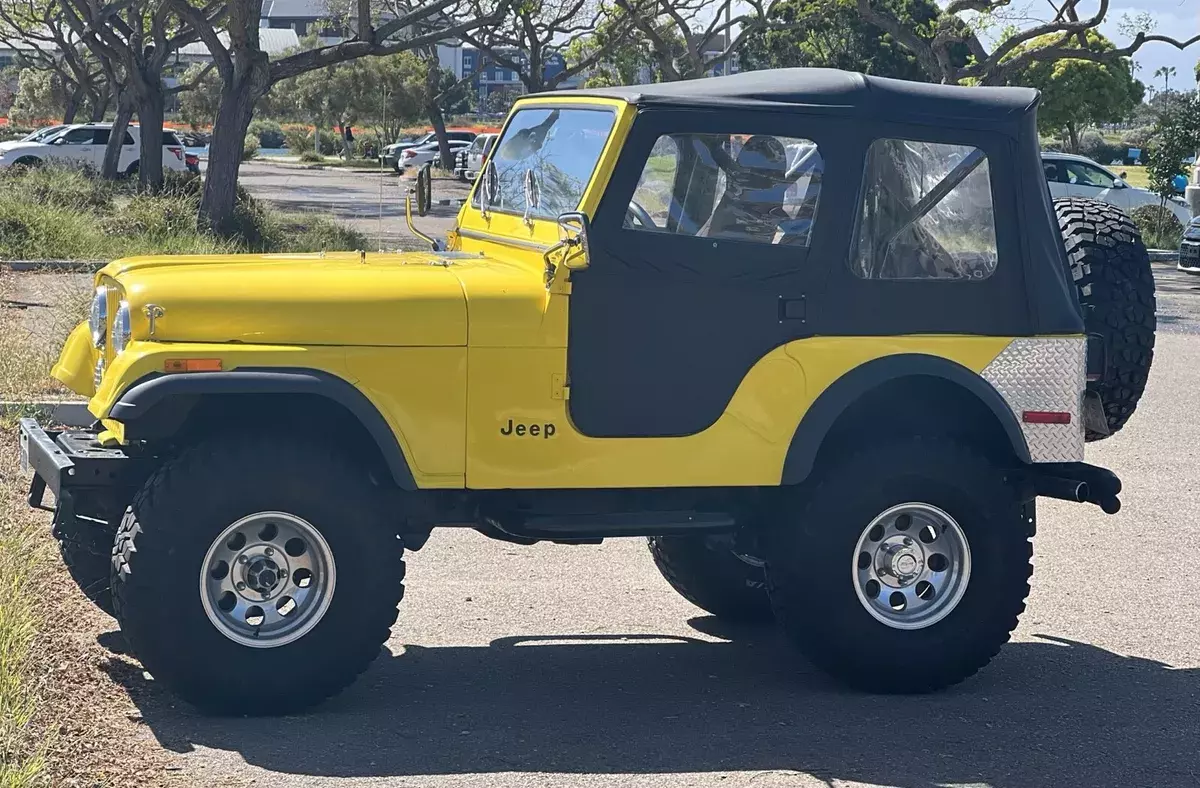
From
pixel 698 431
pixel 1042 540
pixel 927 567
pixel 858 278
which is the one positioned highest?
pixel 858 278

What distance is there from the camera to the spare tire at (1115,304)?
6.01 metres

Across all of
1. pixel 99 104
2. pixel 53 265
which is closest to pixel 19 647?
pixel 53 265

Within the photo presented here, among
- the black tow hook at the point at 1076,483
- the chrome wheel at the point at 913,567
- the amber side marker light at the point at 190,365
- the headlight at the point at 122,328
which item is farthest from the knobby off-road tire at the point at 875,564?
the headlight at the point at 122,328

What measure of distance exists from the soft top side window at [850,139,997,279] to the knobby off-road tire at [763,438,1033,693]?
64 centimetres

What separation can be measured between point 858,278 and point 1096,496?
1193 mm

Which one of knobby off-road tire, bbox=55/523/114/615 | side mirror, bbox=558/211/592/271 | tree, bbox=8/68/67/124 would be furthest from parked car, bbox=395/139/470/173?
side mirror, bbox=558/211/592/271

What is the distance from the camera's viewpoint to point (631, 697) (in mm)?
5816

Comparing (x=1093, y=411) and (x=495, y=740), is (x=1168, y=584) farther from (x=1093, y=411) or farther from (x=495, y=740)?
(x=495, y=740)

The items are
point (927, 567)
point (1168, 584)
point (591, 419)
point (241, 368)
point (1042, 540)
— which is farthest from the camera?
point (1042, 540)

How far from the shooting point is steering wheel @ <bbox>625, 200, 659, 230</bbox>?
559 centimetres

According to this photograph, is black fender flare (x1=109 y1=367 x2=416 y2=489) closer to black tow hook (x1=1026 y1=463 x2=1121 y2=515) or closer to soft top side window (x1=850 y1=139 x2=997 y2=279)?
soft top side window (x1=850 y1=139 x2=997 y2=279)

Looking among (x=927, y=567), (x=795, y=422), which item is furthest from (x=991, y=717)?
(x=795, y=422)

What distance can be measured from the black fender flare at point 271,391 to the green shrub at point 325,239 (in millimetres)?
13747

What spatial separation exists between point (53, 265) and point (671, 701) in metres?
13.6
